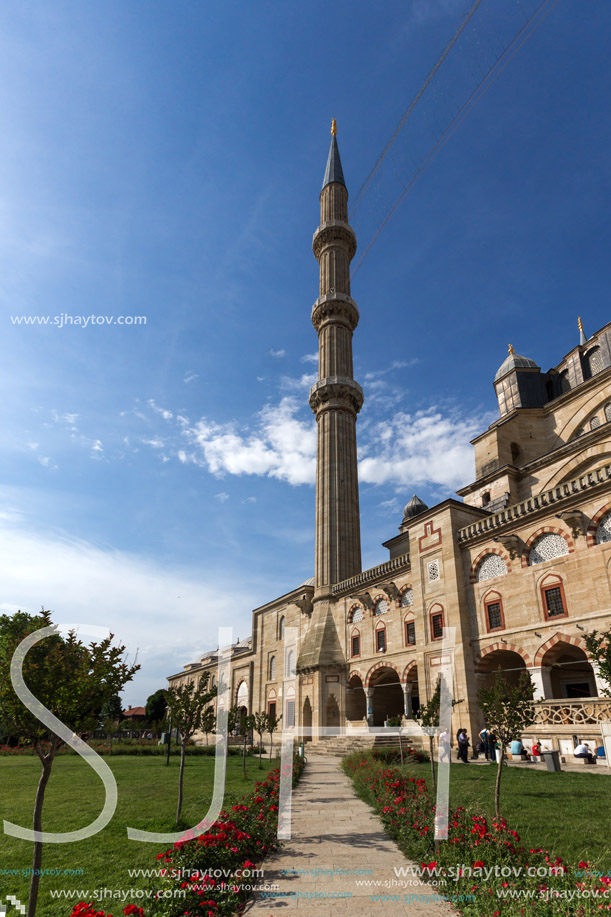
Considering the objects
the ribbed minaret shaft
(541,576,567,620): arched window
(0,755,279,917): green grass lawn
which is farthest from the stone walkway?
the ribbed minaret shaft

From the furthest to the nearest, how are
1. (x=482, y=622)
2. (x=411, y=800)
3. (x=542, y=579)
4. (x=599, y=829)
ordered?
(x=482, y=622)
(x=542, y=579)
(x=411, y=800)
(x=599, y=829)

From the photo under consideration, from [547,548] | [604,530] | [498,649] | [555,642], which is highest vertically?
[604,530]

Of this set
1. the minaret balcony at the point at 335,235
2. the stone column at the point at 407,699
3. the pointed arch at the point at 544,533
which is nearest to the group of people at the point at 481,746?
the stone column at the point at 407,699

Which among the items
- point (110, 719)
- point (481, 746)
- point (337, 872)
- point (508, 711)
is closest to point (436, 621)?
point (481, 746)

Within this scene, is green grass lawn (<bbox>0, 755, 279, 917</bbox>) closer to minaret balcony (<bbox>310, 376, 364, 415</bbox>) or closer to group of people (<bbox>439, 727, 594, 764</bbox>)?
A: group of people (<bbox>439, 727, 594, 764</bbox>)

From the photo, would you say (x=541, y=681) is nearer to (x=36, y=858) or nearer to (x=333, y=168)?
(x=36, y=858)

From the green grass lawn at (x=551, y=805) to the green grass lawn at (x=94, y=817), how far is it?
5.38 metres

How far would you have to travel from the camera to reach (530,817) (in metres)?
8.87

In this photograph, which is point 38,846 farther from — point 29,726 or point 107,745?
point 107,745

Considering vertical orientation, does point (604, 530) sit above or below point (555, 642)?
above

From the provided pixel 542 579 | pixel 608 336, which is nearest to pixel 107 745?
pixel 542 579

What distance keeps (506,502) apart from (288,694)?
67.1 ft

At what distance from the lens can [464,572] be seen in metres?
23.0

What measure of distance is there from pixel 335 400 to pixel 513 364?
38.6 ft
